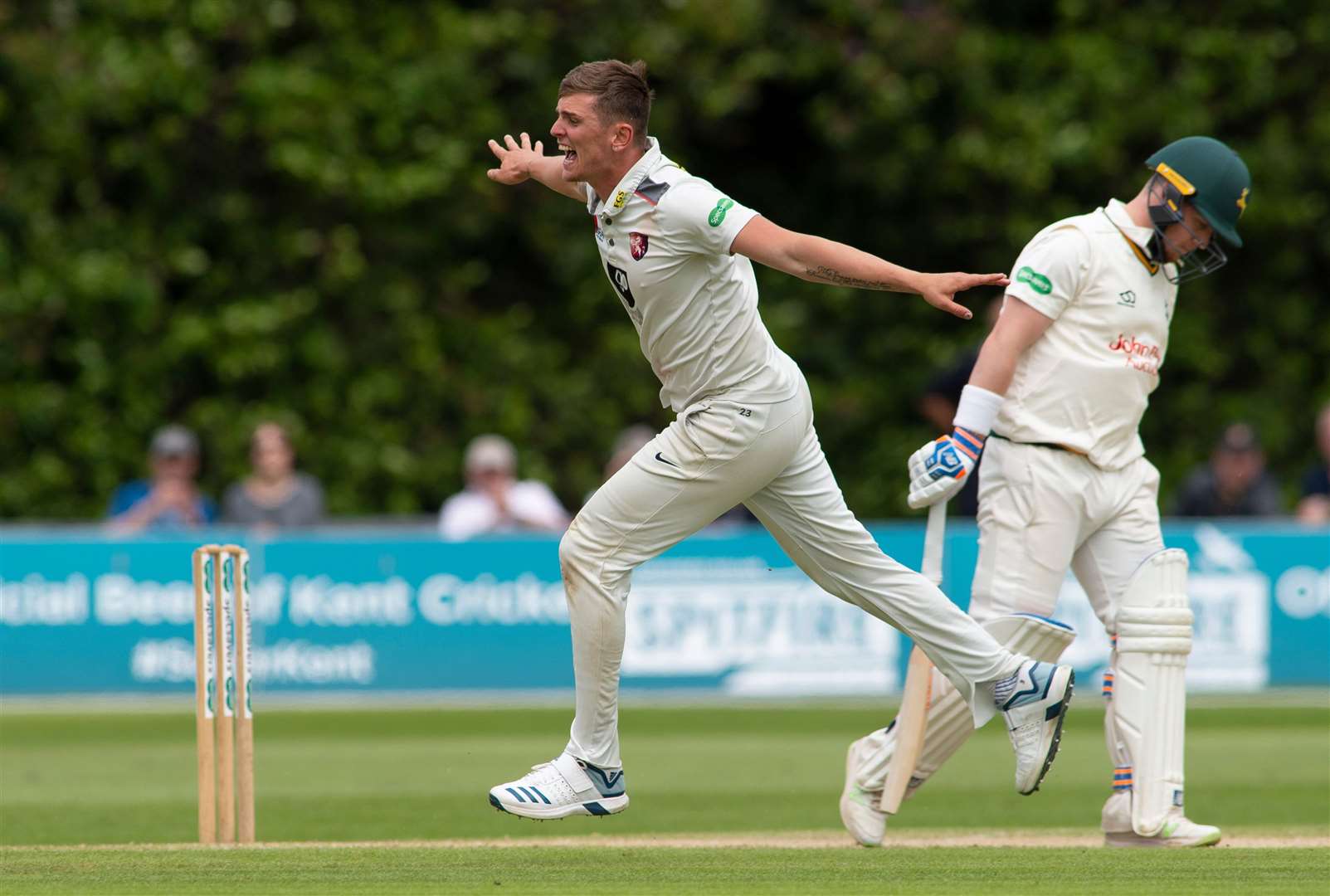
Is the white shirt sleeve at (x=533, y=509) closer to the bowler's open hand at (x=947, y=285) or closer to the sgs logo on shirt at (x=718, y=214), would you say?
the sgs logo on shirt at (x=718, y=214)

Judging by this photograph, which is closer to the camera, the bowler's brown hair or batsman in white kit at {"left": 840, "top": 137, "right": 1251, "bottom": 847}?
the bowler's brown hair

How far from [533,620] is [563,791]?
6026mm

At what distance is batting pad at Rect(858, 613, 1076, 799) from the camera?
18.9 feet

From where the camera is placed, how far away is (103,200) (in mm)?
15352

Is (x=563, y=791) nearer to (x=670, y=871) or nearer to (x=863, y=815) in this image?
(x=670, y=871)

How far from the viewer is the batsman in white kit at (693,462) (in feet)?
16.8

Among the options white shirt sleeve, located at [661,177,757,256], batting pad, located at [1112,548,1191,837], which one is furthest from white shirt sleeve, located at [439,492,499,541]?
white shirt sleeve, located at [661,177,757,256]

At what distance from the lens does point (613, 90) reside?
5148mm

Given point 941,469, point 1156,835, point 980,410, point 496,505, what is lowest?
point 1156,835

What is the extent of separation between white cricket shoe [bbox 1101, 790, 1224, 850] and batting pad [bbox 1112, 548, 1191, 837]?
4cm

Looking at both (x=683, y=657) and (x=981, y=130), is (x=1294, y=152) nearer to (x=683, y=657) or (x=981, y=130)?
(x=981, y=130)

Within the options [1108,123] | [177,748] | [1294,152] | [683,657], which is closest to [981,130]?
[1108,123]

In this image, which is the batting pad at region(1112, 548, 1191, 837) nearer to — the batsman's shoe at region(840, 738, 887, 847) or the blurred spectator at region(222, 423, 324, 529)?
the batsman's shoe at region(840, 738, 887, 847)

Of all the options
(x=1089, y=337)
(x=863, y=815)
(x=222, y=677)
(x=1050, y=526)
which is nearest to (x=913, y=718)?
(x=863, y=815)
